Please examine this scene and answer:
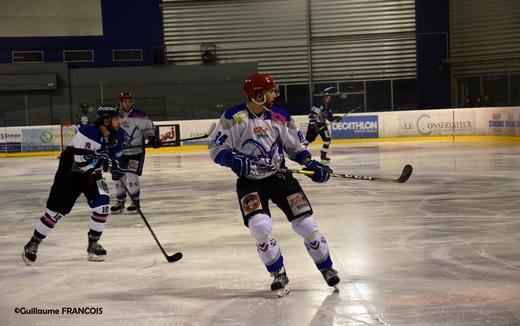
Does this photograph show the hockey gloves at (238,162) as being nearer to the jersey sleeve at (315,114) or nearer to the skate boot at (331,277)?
the skate boot at (331,277)

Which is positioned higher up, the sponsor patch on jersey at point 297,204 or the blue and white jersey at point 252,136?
the blue and white jersey at point 252,136

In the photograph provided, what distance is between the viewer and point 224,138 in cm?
446

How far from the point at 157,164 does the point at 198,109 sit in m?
5.70

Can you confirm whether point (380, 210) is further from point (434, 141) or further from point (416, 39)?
point (416, 39)

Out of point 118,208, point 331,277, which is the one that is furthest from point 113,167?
point 118,208

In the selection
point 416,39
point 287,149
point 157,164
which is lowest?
point 157,164

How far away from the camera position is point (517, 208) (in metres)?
7.71

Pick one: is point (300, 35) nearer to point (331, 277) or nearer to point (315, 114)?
point (315, 114)

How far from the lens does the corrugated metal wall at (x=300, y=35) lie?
25.2 m

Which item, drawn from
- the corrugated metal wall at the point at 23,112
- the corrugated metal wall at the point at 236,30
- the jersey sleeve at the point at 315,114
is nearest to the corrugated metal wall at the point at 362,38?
the corrugated metal wall at the point at 236,30

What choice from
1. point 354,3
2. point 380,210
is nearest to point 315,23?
point 354,3

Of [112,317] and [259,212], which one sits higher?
[259,212]

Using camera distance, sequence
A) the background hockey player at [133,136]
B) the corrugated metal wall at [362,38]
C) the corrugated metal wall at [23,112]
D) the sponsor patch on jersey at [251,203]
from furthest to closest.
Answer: the corrugated metal wall at [362,38]
the corrugated metal wall at [23,112]
the background hockey player at [133,136]
the sponsor patch on jersey at [251,203]

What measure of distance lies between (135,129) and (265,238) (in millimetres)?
4299
